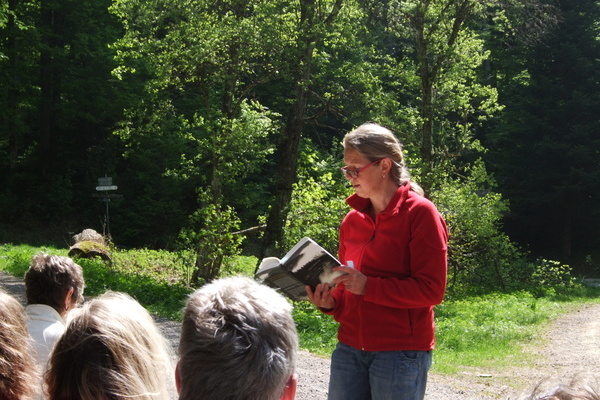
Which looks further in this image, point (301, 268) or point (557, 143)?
point (557, 143)

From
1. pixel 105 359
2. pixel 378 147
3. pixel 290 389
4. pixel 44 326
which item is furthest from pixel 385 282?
pixel 44 326

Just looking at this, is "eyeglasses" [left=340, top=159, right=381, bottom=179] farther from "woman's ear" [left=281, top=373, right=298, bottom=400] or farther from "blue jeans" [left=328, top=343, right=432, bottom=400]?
"woman's ear" [left=281, top=373, right=298, bottom=400]

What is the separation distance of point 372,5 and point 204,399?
15.5 meters

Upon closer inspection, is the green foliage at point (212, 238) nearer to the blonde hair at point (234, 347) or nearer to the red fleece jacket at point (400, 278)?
the red fleece jacket at point (400, 278)

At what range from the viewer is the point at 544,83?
29109 mm

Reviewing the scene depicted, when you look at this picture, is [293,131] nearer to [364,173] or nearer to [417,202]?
[364,173]

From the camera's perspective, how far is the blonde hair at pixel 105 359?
72.1 inches

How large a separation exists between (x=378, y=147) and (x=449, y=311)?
448 inches

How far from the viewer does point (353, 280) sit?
308cm

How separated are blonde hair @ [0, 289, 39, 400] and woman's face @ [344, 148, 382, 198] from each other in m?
1.55

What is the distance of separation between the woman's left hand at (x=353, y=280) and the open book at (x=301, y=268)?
38 mm

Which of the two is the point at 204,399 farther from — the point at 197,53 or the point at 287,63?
the point at 287,63

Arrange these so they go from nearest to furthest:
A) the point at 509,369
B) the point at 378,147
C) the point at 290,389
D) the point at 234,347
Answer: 1. the point at 234,347
2. the point at 290,389
3. the point at 378,147
4. the point at 509,369

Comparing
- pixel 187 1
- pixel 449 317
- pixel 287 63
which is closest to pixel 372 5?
pixel 287 63
